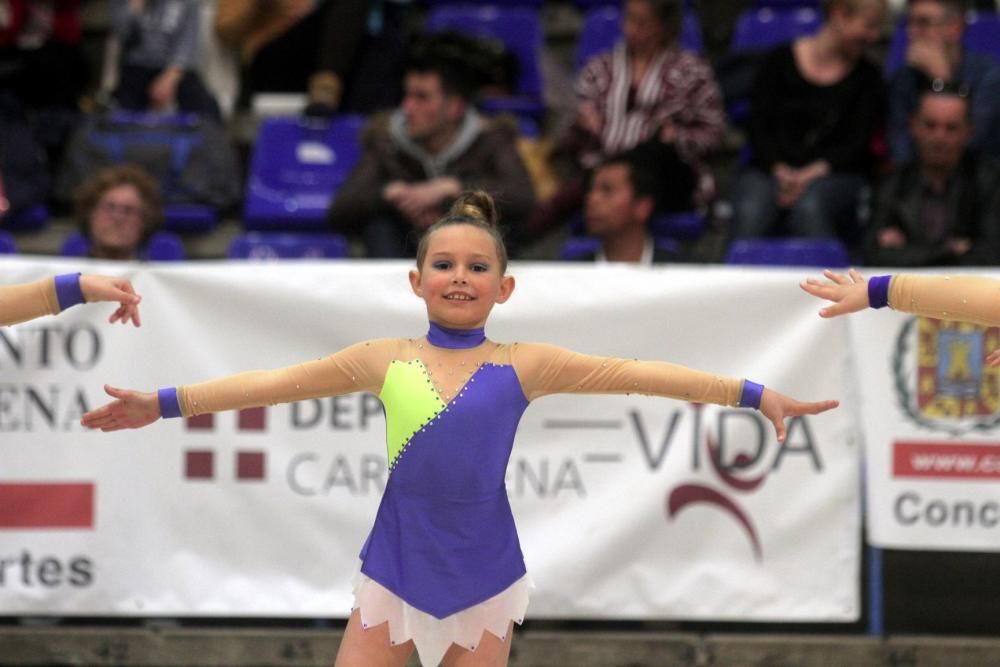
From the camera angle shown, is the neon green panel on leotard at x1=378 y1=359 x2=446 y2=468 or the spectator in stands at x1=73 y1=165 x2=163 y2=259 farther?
the spectator in stands at x1=73 y1=165 x2=163 y2=259

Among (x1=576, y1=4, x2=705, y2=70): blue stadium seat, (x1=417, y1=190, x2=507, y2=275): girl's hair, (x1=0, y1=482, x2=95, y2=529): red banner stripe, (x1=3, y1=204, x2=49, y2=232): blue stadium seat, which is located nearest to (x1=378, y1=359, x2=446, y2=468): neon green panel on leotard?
(x1=417, y1=190, x2=507, y2=275): girl's hair

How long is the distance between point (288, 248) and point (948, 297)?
12.1 ft

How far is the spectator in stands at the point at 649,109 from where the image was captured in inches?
284

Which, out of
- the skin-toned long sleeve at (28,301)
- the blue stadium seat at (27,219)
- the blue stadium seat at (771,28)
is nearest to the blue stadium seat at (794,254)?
the blue stadium seat at (771,28)

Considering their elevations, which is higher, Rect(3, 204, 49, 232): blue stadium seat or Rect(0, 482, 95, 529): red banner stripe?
Rect(3, 204, 49, 232): blue stadium seat

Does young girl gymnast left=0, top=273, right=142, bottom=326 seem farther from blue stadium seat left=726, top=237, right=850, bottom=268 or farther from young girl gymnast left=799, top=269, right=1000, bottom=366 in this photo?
blue stadium seat left=726, top=237, right=850, bottom=268

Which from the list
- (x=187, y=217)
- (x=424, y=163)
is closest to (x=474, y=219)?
(x=424, y=163)

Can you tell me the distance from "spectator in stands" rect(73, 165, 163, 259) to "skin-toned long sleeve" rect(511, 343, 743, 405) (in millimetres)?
3233

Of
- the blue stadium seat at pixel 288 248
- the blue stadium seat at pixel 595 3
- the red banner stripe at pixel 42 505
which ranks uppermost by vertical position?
the blue stadium seat at pixel 595 3

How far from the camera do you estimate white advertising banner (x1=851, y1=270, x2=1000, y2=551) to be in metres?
5.27

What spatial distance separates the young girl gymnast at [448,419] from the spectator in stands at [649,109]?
3.30 m

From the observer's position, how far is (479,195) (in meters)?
4.04

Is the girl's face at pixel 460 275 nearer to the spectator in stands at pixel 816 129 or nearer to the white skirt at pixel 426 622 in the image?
the white skirt at pixel 426 622

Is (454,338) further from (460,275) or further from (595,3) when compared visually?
(595,3)
